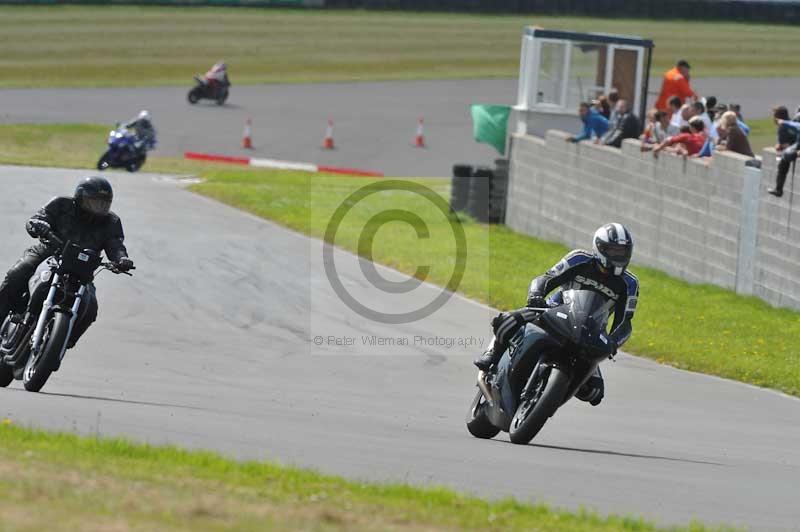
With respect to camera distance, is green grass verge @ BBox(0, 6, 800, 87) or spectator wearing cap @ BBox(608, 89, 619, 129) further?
green grass verge @ BBox(0, 6, 800, 87)

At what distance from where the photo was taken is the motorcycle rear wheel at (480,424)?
10.9m

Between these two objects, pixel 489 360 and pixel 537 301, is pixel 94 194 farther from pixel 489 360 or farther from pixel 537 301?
pixel 537 301

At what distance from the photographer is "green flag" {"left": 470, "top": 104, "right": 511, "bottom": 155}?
94.7 ft

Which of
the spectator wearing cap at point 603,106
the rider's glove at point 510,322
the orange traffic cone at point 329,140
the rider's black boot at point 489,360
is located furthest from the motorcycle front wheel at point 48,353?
the orange traffic cone at point 329,140

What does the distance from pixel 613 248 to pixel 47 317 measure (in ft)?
14.3

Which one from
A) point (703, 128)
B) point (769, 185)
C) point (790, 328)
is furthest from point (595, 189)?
point (790, 328)

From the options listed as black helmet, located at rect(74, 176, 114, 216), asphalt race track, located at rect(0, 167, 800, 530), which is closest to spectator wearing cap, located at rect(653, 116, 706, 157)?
asphalt race track, located at rect(0, 167, 800, 530)

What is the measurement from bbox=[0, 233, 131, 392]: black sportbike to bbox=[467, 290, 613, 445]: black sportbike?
3253 millimetres

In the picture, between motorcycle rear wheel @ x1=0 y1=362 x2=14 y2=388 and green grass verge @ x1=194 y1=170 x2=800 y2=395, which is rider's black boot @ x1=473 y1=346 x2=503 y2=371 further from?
green grass verge @ x1=194 y1=170 x2=800 y2=395

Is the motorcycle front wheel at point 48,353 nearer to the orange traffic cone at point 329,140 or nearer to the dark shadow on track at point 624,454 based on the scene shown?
the dark shadow on track at point 624,454

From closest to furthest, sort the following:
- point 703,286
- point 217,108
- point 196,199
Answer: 1. point 703,286
2. point 196,199
3. point 217,108

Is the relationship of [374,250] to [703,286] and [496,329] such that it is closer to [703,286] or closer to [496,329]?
[703,286]

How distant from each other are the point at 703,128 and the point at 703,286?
7.78 ft

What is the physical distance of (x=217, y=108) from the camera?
4631cm
